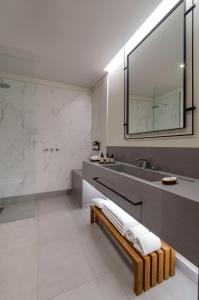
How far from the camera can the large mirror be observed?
117 centimetres

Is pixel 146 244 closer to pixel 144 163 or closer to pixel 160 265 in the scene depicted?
pixel 160 265

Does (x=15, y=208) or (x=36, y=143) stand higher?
(x=36, y=143)

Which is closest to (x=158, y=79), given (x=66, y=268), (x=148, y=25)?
(x=148, y=25)

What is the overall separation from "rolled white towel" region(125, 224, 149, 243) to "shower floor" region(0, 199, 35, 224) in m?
1.57

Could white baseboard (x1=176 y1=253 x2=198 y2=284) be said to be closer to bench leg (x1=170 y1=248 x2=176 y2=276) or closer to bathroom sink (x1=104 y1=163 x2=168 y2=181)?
bench leg (x1=170 y1=248 x2=176 y2=276)

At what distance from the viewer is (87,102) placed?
10.1 feet

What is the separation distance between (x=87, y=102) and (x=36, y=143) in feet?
4.42

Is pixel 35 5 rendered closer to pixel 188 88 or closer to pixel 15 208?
pixel 188 88

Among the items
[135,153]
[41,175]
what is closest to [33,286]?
[135,153]

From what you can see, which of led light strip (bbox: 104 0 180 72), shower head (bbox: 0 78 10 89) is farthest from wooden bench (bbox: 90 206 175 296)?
shower head (bbox: 0 78 10 89)

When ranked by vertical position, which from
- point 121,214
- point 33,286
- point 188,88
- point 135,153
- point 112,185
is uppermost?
Answer: point 188,88

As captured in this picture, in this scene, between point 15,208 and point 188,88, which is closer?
point 188,88

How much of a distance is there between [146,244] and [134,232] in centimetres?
13

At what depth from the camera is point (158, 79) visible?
141cm
